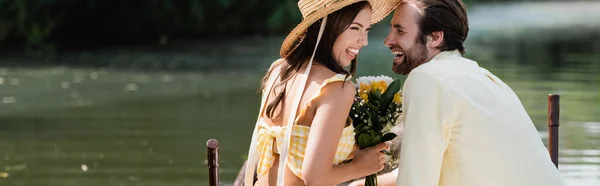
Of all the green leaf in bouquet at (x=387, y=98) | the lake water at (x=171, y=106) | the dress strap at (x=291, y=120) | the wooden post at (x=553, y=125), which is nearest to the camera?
the dress strap at (x=291, y=120)

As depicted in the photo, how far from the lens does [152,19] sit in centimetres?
2914

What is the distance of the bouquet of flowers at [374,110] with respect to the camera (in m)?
4.09

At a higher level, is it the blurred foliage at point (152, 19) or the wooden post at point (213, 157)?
the blurred foliage at point (152, 19)

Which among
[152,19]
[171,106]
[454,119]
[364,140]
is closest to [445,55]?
[454,119]

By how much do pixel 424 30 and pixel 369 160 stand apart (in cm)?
46

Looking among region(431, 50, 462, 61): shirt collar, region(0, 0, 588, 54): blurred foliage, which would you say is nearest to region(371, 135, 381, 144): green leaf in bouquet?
region(431, 50, 462, 61): shirt collar

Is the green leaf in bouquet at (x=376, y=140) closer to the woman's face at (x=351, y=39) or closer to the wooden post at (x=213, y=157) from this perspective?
the woman's face at (x=351, y=39)

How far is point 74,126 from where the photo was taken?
13352 millimetres

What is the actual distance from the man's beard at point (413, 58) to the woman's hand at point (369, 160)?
0.90 feet

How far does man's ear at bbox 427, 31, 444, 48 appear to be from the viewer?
399cm

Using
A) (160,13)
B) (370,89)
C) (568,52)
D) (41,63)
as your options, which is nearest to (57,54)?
(41,63)

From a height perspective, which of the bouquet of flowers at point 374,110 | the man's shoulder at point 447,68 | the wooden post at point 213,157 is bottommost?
the wooden post at point 213,157

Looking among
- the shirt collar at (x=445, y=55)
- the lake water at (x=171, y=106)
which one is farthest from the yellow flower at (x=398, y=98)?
the lake water at (x=171, y=106)

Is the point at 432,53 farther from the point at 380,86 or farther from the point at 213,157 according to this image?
the point at 213,157
